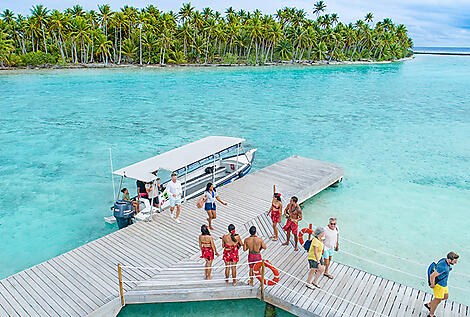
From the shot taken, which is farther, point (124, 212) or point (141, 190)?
point (141, 190)

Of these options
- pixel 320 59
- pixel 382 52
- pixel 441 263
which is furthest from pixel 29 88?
pixel 382 52

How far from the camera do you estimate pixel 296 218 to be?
969cm

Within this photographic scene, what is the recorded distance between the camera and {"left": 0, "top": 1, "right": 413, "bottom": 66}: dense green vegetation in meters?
66.8

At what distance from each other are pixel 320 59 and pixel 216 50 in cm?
2888

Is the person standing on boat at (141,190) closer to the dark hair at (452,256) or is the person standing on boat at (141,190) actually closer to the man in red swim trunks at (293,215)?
the man in red swim trunks at (293,215)

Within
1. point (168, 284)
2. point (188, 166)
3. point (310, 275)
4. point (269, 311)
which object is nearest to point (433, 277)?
point (310, 275)

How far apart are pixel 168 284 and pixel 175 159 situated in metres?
5.26

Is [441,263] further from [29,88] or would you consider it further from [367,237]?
[29,88]

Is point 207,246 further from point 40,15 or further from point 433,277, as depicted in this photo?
point 40,15

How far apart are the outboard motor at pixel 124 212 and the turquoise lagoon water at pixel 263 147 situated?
7.01 ft

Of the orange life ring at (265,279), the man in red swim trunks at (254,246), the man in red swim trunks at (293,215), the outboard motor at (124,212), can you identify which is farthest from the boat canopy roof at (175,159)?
the orange life ring at (265,279)

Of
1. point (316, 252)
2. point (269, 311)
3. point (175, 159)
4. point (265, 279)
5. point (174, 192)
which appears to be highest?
point (175, 159)

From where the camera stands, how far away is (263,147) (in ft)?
78.4

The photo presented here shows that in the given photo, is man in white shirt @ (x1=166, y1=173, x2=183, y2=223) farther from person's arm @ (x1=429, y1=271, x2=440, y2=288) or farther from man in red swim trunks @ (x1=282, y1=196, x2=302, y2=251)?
person's arm @ (x1=429, y1=271, x2=440, y2=288)
